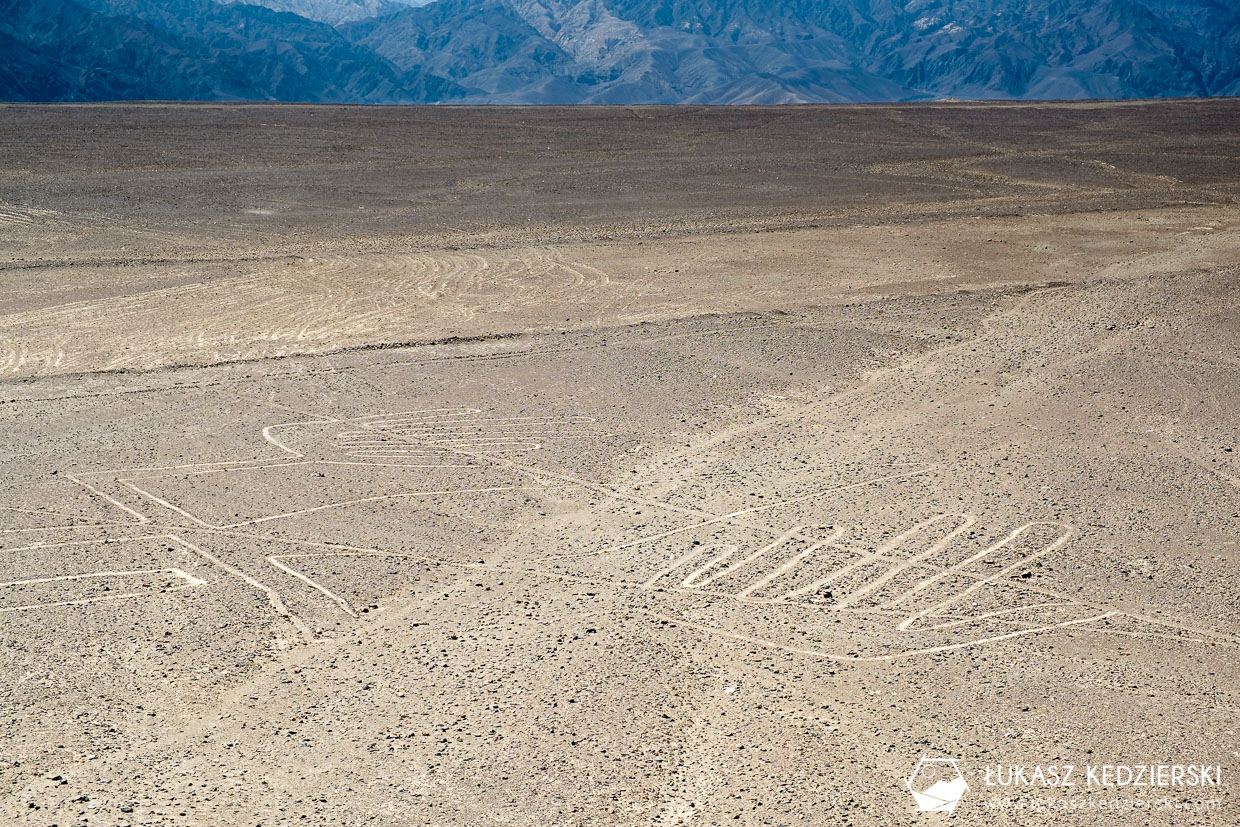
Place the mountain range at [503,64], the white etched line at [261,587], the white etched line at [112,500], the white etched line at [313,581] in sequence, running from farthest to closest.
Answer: the mountain range at [503,64], the white etched line at [112,500], the white etched line at [313,581], the white etched line at [261,587]

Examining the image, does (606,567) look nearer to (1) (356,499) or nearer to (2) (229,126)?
(1) (356,499)

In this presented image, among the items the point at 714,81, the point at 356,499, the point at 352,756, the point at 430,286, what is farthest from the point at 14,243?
the point at 714,81

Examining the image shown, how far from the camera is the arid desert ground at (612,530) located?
5535 millimetres

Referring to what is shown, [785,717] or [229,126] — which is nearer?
[785,717]

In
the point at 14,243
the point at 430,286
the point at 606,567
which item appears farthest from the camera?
the point at 14,243

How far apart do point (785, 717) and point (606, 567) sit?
2031mm

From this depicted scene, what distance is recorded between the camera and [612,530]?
322 inches

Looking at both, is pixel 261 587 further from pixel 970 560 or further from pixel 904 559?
pixel 970 560

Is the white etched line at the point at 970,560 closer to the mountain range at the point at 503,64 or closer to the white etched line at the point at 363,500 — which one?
the white etched line at the point at 363,500

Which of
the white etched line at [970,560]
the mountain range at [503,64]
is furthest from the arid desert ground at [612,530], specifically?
the mountain range at [503,64]

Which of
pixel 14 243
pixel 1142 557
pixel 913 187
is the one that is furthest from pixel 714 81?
pixel 1142 557

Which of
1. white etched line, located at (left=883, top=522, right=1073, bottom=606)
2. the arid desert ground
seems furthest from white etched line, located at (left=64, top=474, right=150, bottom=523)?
white etched line, located at (left=883, top=522, right=1073, bottom=606)

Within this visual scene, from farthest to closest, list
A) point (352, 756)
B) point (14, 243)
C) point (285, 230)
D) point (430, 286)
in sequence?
point (285, 230) < point (14, 243) < point (430, 286) < point (352, 756)

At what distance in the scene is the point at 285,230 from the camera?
20.9 metres
